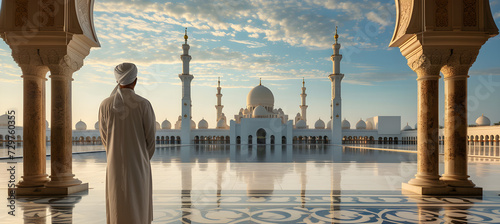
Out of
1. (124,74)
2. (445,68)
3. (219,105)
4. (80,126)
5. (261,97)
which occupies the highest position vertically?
(261,97)

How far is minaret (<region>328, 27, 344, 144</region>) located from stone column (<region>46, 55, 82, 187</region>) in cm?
2415

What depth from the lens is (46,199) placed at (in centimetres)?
377

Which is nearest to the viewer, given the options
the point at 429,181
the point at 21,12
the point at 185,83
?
the point at 21,12

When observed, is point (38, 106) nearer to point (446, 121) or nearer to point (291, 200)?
point (291, 200)

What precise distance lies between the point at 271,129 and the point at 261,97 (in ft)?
18.8

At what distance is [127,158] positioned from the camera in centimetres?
187

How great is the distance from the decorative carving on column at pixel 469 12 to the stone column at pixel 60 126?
191 inches

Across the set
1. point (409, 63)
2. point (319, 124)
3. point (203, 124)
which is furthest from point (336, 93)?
point (409, 63)

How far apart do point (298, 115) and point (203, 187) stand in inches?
1398

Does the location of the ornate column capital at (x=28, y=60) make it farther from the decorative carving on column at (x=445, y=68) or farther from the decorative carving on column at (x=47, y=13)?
the decorative carving on column at (x=445, y=68)

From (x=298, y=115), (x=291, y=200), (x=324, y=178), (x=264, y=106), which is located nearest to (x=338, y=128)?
(x=264, y=106)

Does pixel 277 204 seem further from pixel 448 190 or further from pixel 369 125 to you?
pixel 369 125

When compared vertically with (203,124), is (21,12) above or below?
above

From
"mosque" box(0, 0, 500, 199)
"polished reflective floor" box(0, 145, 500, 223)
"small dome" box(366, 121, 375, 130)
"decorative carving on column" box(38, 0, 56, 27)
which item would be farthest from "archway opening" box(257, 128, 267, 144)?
"decorative carving on column" box(38, 0, 56, 27)
